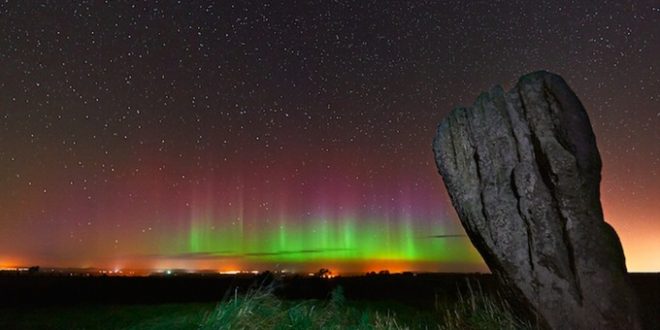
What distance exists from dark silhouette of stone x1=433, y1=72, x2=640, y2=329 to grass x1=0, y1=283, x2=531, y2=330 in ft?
3.50

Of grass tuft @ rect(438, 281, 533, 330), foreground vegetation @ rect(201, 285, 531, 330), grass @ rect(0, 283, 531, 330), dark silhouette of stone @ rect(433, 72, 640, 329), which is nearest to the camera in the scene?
foreground vegetation @ rect(201, 285, 531, 330)

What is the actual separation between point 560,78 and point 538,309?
6198 mm

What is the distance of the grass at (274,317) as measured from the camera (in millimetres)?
12359

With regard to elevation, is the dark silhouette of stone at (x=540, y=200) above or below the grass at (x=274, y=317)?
above

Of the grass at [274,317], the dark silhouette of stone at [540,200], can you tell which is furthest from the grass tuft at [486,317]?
the dark silhouette of stone at [540,200]

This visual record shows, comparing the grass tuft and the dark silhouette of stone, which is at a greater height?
the dark silhouette of stone

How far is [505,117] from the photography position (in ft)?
52.1

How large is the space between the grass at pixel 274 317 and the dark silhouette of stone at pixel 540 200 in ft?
3.50

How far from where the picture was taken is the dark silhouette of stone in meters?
13.2

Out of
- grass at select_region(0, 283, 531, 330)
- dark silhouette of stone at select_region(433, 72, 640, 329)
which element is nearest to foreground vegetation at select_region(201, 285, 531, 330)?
grass at select_region(0, 283, 531, 330)

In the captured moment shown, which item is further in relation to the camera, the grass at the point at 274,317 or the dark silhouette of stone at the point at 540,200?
the dark silhouette of stone at the point at 540,200

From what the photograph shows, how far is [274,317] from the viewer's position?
12391 millimetres

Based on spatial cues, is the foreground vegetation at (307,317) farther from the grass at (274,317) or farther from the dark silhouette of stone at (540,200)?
the dark silhouette of stone at (540,200)

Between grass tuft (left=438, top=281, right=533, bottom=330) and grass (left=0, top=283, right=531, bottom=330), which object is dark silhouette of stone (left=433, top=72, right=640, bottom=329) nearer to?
grass tuft (left=438, top=281, right=533, bottom=330)
